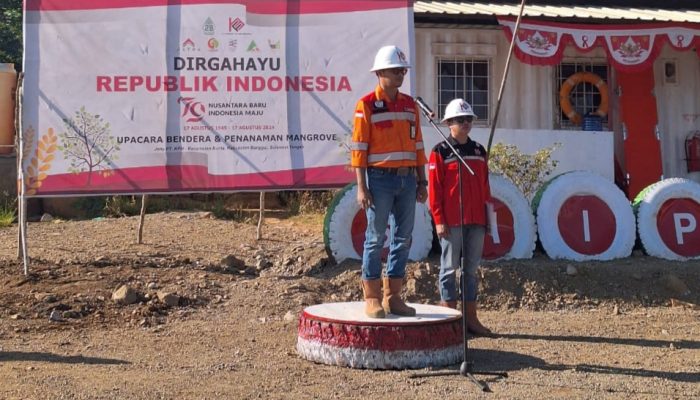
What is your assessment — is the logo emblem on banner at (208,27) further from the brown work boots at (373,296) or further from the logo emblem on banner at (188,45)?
the brown work boots at (373,296)

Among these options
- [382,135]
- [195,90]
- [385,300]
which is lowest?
[385,300]

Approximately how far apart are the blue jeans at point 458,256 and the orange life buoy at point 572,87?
7272 mm

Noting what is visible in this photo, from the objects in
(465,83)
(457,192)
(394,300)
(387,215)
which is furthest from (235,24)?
(394,300)

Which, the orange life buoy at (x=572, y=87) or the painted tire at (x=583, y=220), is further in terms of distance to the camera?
the orange life buoy at (x=572, y=87)

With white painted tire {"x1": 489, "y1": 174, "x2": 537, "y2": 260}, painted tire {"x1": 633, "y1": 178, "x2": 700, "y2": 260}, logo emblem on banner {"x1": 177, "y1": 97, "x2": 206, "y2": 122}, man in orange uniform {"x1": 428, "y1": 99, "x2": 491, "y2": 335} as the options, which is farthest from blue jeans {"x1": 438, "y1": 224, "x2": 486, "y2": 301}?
→ logo emblem on banner {"x1": 177, "y1": 97, "x2": 206, "y2": 122}

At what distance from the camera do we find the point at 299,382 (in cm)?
603

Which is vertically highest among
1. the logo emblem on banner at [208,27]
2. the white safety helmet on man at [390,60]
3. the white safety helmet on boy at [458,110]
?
the logo emblem on banner at [208,27]

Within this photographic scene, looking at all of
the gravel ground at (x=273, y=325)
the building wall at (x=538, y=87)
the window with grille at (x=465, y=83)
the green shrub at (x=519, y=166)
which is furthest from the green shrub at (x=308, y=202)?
the green shrub at (x=519, y=166)

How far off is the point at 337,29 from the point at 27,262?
4.16 metres

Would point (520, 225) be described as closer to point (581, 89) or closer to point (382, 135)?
point (382, 135)

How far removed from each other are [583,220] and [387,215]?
401 cm

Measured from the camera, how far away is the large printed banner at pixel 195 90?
1012 cm

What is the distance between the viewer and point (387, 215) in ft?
21.8

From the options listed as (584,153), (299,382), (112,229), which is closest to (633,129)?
(584,153)
